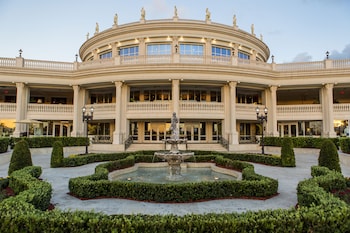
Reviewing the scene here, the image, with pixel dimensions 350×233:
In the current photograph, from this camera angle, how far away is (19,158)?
10938 mm

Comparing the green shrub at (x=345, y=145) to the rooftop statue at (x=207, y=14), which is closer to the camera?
the green shrub at (x=345, y=145)

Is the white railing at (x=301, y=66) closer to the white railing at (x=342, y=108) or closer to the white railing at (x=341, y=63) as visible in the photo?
the white railing at (x=341, y=63)

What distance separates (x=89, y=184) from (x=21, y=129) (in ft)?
73.7

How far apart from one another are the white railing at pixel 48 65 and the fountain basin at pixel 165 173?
1813 cm

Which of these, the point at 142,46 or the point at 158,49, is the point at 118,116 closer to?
the point at 142,46

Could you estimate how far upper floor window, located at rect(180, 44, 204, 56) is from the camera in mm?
29938

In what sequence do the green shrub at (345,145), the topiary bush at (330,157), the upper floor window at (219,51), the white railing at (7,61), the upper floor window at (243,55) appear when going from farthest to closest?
the upper floor window at (243,55) < the upper floor window at (219,51) < the white railing at (7,61) < the green shrub at (345,145) < the topiary bush at (330,157)

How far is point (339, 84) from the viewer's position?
26984 mm

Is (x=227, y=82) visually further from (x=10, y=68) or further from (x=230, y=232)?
(x=10, y=68)

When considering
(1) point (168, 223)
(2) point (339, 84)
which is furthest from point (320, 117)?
(1) point (168, 223)

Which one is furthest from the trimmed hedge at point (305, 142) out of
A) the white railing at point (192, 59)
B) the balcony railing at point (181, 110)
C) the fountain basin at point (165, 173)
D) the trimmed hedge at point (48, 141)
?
the trimmed hedge at point (48, 141)

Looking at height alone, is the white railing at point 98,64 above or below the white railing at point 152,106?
above

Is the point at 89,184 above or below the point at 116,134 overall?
below

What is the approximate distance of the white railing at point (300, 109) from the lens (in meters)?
27.3
